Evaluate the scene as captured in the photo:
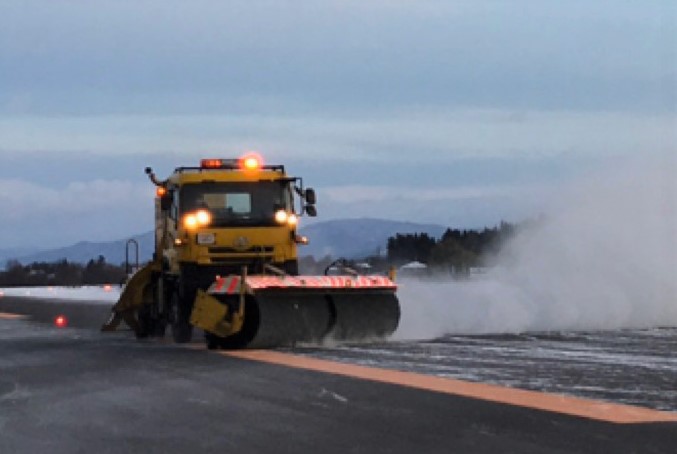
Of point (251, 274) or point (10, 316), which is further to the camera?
point (10, 316)

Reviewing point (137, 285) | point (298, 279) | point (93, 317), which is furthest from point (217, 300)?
point (93, 317)

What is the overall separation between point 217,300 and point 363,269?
3.40 meters

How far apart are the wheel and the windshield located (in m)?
1.31

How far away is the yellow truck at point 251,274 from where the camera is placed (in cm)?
1859

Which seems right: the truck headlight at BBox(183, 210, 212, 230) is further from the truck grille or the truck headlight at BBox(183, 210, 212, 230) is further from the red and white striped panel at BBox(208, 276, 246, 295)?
the red and white striped panel at BBox(208, 276, 246, 295)

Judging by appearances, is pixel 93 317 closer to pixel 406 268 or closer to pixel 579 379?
pixel 406 268

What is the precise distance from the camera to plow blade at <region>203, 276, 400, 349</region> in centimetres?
1844

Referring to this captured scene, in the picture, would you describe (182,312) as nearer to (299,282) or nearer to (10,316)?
(299,282)

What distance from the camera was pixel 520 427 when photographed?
9.59 metres

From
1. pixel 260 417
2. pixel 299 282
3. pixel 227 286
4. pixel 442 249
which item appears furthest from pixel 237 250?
pixel 442 249

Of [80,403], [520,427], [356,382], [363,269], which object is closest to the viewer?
[520,427]

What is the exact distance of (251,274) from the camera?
20016 mm

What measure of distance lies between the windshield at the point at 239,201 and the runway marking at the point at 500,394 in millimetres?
4025

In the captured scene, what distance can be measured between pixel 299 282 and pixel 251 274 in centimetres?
151
